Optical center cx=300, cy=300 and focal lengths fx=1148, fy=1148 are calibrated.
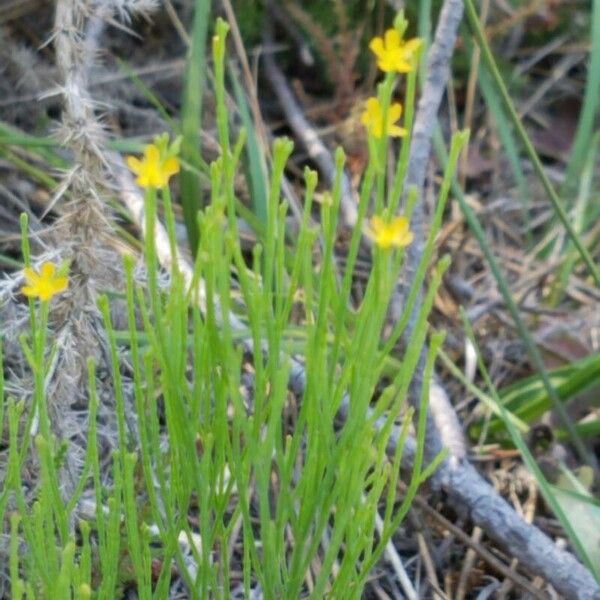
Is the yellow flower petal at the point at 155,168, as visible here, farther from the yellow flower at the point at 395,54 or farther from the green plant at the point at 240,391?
the yellow flower at the point at 395,54

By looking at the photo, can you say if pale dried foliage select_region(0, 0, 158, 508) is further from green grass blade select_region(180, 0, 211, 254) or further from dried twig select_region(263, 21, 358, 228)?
dried twig select_region(263, 21, 358, 228)

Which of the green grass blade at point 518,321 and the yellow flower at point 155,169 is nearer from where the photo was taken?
the yellow flower at point 155,169

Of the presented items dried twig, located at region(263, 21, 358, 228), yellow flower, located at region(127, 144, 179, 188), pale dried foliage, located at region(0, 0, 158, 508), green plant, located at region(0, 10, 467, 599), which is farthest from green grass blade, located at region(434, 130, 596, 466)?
yellow flower, located at region(127, 144, 179, 188)

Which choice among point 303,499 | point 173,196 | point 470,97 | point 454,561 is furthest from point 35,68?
point 303,499

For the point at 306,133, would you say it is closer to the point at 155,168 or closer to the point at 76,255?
the point at 76,255

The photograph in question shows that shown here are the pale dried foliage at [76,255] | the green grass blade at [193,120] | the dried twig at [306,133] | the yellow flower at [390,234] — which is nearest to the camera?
the yellow flower at [390,234]

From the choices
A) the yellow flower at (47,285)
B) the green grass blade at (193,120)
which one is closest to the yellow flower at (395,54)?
the yellow flower at (47,285)

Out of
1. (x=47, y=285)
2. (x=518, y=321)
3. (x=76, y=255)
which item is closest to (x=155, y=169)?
(x=47, y=285)

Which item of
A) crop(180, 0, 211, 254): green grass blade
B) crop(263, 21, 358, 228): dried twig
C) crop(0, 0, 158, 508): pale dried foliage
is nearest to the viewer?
crop(0, 0, 158, 508): pale dried foliage

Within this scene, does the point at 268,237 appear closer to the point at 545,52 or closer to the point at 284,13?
the point at 284,13
